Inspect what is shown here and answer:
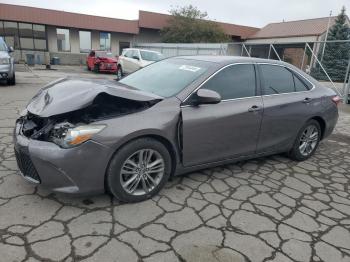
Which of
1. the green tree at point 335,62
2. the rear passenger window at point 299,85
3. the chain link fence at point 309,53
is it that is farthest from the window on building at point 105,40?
the rear passenger window at point 299,85

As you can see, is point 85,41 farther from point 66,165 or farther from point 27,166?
point 66,165

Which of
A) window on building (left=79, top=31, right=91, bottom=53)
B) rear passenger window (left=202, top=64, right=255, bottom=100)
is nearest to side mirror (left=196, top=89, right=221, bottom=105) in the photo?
rear passenger window (left=202, top=64, right=255, bottom=100)

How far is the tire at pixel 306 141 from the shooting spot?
4578 mm

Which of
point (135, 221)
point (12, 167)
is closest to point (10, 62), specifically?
point (12, 167)

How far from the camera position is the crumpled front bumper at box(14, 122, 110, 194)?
264 cm

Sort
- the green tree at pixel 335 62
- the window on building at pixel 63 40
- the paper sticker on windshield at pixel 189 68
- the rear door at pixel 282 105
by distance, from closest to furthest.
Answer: the paper sticker on windshield at pixel 189 68, the rear door at pixel 282 105, the green tree at pixel 335 62, the window on building at pixel 63 40

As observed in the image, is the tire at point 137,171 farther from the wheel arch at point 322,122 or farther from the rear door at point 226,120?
the wheel arch at point 322,122

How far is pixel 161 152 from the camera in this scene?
10.2 feet

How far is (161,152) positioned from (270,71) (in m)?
2.11

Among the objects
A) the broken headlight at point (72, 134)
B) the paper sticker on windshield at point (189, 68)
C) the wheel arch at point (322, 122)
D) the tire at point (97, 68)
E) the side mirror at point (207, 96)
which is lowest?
the tire at point (97, 68)

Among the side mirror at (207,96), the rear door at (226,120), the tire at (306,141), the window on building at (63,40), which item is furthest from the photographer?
the window on building at (63,40)

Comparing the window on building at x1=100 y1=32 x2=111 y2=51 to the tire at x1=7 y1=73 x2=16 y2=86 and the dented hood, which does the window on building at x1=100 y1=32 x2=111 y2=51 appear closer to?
the tire at x1=7 y1=73 x2=16 y2=86

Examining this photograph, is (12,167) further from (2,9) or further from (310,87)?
(2,9)

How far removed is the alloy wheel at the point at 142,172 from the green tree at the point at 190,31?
2773cm
